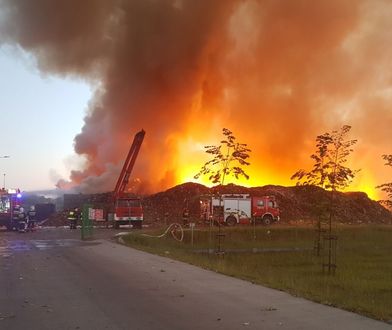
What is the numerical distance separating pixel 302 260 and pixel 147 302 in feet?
47.3

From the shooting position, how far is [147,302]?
8609 millimetres

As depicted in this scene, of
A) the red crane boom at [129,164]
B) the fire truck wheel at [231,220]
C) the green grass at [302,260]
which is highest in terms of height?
the red crane boom at [129,164]

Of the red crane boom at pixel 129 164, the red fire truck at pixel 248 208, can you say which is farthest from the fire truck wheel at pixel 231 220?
the red crane boom at pixel 129 164

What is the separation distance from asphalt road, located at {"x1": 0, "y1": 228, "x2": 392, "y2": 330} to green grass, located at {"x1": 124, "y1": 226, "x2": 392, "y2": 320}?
720 mm

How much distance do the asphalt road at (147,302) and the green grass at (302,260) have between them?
72cm

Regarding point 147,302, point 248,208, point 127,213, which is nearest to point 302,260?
point 147,302

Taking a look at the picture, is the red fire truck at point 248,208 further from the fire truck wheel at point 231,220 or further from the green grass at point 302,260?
the green grass at point 302,260

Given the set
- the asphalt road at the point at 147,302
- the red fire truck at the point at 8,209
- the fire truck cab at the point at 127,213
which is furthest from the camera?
the fire truck cab at the point at 127,213

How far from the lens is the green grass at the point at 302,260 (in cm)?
1017

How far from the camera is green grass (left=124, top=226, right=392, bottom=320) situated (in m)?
10.2

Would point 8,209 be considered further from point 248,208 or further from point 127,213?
point 248,208

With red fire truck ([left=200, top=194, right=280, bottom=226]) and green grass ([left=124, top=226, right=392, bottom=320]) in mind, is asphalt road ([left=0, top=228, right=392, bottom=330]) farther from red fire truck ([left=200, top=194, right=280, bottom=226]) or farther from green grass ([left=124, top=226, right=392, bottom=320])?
red fire truck ([left=200, top=194, right=280, bottom=226])

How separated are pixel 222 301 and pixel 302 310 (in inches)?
54.8

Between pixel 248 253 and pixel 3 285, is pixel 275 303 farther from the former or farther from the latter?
pixel 248 253
